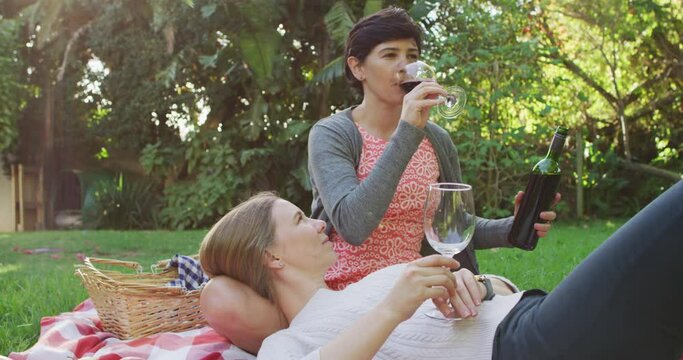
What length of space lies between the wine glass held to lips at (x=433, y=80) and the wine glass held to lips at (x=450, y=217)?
65 centimetres

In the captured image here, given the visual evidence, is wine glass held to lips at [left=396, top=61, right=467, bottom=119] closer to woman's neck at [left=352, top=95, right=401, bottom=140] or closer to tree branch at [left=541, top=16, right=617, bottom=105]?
woman's neck at [left=352, top=95, right=401, bottom=140]

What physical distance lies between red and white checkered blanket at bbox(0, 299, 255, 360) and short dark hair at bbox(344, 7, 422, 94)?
1.35 meters

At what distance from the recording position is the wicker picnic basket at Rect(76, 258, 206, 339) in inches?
116

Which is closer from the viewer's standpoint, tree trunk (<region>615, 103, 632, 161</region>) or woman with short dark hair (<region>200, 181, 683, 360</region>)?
woman with short dark hair (<region>200, 181, 683, 360</region>)

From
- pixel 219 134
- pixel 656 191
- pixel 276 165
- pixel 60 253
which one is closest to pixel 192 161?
pixel 219 134

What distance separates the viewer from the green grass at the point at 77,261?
406 centimetres

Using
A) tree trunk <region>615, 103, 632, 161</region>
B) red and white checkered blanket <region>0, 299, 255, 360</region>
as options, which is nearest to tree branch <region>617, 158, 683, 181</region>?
A: tree trunk <region>615, 103, 632, 161</region>

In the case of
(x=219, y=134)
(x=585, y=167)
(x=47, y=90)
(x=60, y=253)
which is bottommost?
(x=60, y=253)

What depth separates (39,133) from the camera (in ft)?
46.3

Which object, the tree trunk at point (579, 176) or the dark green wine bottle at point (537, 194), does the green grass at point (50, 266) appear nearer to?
the dark green wine bottle at point (537, 194)

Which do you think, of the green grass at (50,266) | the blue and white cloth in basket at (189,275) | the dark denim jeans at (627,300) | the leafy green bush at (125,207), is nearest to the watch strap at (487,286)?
the dark denim jeans at (627,300)

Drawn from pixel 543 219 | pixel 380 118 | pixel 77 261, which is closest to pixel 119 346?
pixel 380 118

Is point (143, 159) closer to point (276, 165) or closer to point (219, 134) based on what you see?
point (219, 134)

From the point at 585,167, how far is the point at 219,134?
19.2 ft
